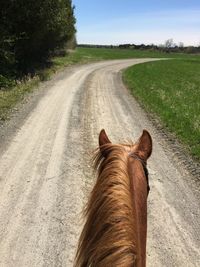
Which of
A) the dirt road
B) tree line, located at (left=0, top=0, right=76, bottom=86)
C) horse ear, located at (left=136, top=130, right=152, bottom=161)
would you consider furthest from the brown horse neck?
tree line, located at (left=0, top=0, right=76, bottom=86)

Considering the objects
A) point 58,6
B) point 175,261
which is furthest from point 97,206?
point 58,6

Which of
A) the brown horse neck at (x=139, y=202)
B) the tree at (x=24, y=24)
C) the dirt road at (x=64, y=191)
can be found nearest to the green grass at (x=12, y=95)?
the dirt road at (x=64, y=191)

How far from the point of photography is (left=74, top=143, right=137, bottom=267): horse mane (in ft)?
6.28

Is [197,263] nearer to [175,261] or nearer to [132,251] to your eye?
[175,261]

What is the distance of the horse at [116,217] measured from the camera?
1.93 metres

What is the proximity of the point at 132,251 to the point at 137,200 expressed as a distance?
46cm

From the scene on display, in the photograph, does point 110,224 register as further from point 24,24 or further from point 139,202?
point 24,24

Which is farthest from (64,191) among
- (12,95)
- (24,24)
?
(24,24)

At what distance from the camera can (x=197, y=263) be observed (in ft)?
18.9

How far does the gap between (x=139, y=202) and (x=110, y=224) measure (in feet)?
1.17

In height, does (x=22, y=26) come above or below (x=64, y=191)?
above

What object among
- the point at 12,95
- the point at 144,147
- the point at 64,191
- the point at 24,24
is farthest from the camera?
the point at 24,24

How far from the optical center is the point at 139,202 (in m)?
2.35

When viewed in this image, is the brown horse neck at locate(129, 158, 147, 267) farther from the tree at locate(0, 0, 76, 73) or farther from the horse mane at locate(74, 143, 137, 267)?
the tree at locate(0, 0, 76, 73)
